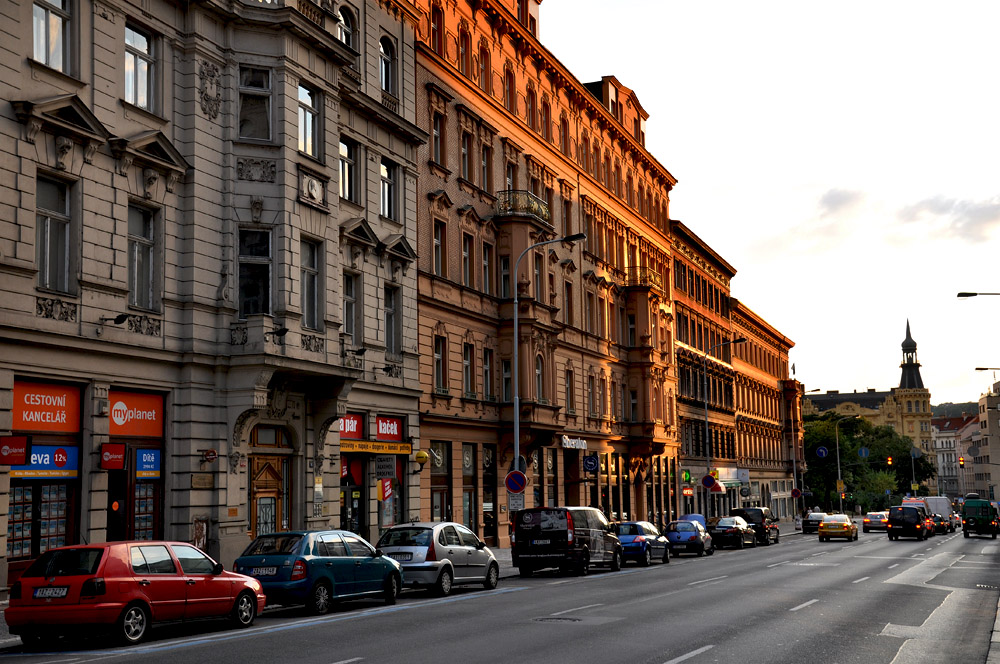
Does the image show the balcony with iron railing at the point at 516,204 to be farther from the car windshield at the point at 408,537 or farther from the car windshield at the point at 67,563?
the car windshield at the point at 67,563

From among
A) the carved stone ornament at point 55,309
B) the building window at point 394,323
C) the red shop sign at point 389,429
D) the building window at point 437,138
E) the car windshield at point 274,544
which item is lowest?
the car windshield at point 274,544

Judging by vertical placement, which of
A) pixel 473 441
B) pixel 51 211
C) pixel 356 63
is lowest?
pixel 473 441

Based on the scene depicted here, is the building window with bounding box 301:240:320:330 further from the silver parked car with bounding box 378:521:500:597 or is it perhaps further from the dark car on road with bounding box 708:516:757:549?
the dark car on road with bounding box 708:516:757:549

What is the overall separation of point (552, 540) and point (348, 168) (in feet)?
38.9

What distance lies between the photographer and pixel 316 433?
28.3 m

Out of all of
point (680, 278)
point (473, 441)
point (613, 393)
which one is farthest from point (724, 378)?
point (473, 441)

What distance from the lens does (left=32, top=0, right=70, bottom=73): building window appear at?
2117 centimetres

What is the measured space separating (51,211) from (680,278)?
181 feet

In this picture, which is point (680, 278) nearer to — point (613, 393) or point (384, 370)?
point (613, 393)

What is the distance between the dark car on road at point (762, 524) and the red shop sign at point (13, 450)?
Result: 138 feet

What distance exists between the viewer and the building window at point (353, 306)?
31266mm

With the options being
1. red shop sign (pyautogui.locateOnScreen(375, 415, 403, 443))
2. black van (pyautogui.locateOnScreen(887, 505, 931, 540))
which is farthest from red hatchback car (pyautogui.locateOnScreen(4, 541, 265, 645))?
black van (pyautogui.locateOnScreen(887, 505, 931, 540))

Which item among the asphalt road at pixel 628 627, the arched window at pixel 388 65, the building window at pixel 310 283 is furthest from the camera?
the arched window at pixel 388 65

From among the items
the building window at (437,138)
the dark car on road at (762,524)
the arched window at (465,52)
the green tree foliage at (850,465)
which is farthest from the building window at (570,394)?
the green tree foliage at (850,465)
